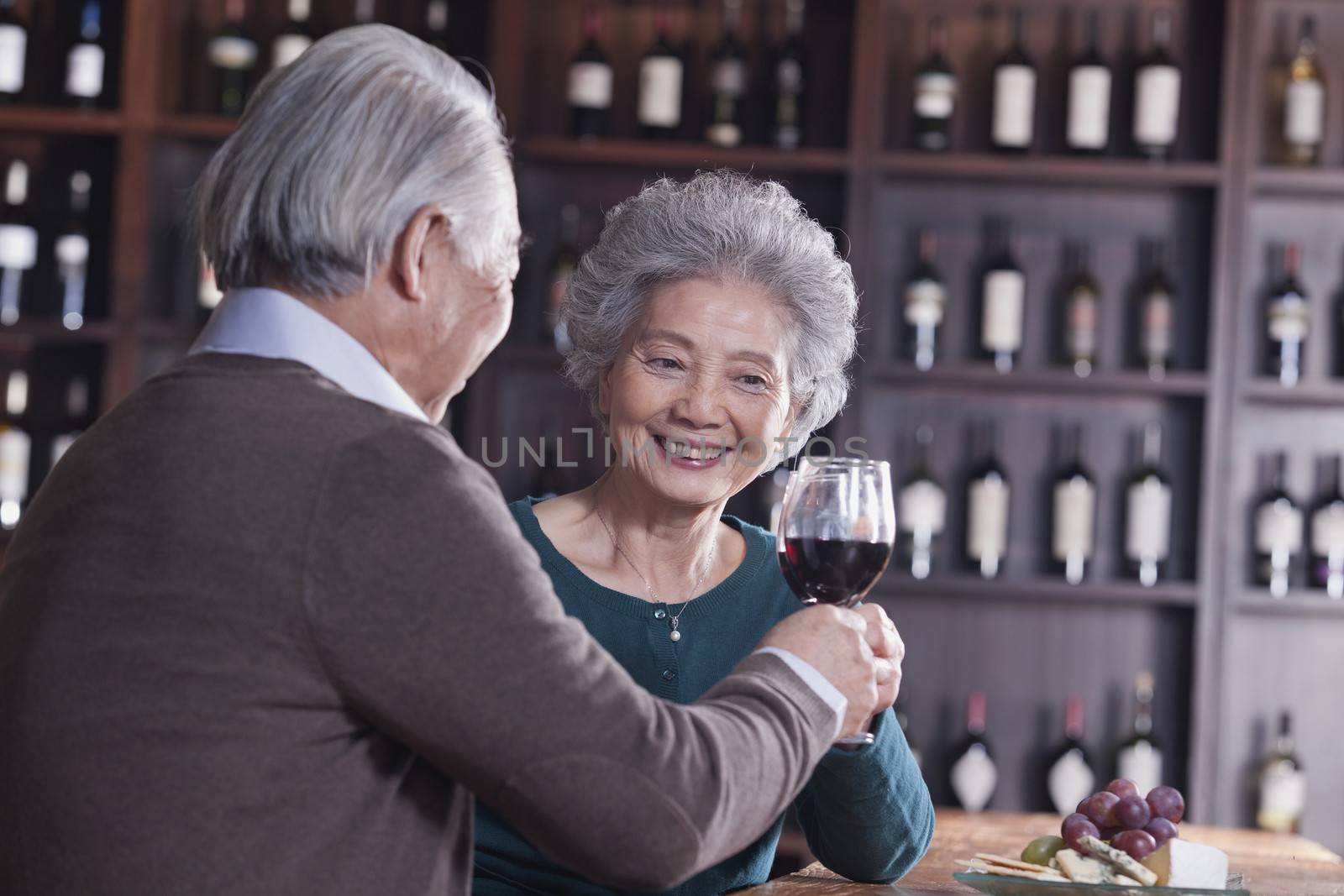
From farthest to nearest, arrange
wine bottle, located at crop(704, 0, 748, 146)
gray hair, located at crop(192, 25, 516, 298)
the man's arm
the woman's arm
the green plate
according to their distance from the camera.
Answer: wine bottle, located at crop(704, 0, 748, 146)
the woman's arm
the green plate
gray hair, located at crop(192, 25, 516, 298)
the man's arm

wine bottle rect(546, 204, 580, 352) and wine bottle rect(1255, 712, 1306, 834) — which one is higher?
wine bottle rect(546, 204, 580, 352)

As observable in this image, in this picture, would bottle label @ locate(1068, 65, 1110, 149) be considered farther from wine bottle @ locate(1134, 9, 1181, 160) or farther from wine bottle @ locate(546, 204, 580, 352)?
wine bottle @ locate(546, 204, 580, 352)

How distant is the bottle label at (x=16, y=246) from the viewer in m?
2.93

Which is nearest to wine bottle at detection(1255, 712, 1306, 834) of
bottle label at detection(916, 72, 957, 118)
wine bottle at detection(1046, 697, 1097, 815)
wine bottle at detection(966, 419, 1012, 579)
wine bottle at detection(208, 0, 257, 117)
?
wine bottle at detection(1046, 697, 1097, 815)

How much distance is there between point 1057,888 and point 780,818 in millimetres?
282

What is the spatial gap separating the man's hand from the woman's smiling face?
51 centimetres

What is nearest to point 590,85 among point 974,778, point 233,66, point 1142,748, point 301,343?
point 233,66

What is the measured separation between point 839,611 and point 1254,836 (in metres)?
1.01

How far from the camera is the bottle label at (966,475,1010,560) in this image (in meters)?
2.89

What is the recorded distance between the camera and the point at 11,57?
2.98m

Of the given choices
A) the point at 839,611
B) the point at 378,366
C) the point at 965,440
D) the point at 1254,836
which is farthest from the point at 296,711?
the point at 965,440

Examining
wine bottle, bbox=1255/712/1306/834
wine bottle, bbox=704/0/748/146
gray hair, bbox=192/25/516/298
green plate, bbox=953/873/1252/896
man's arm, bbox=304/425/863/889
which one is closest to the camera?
man's arm, bbox=304/425/863/889

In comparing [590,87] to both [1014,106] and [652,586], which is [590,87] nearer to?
[1014,106]

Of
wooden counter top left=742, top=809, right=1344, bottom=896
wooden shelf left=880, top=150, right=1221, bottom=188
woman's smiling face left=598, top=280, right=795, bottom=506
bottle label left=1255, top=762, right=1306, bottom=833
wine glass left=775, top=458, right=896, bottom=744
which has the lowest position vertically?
bottle label left=1255, top=762, right=1306, bottom=833
